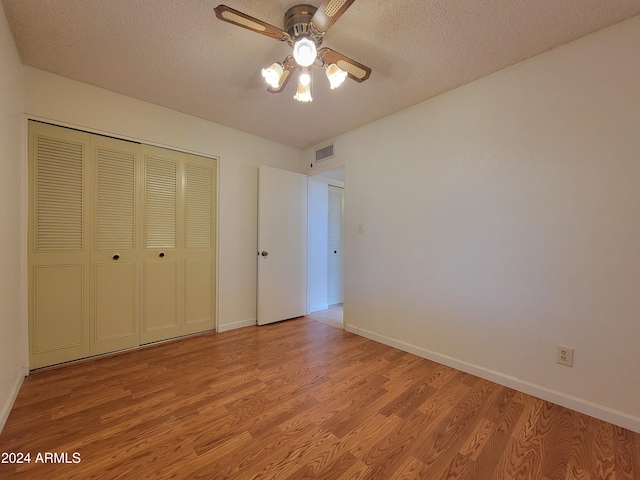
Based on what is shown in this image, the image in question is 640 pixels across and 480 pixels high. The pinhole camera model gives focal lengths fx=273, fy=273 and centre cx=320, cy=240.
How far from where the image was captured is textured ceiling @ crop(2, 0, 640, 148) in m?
1.55

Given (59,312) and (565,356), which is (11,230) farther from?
(565,356)

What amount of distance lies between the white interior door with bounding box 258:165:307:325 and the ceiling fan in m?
1.66

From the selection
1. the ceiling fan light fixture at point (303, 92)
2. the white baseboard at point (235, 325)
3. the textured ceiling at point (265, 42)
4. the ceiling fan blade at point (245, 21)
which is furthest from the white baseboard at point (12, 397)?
the ceiling fan light fixture at point (303, 92)

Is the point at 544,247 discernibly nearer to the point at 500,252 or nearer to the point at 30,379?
Answer: the point at 500,252

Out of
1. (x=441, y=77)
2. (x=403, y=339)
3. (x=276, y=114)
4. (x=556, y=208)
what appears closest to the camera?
(x=556, y=208)

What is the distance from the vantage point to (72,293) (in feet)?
7.54

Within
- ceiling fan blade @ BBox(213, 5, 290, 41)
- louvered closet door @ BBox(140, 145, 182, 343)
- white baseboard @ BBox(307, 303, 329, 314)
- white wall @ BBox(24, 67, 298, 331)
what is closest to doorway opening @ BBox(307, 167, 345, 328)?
white baseboard @ BBox(307, 303, 329, 314)

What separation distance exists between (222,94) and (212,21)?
0.85m

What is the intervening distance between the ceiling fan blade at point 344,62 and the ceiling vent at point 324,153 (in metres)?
1.71

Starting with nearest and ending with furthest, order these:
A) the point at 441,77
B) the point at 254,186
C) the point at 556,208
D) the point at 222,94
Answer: the point at 556,208 < the point at 441,77 < the point at 222,94 < the point at 254,186

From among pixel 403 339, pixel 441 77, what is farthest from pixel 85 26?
pixel 403 339

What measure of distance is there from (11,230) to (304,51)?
7.15 feet

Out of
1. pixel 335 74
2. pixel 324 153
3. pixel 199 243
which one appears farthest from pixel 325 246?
pixel 335 74

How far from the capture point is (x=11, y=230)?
1783 millimetres
